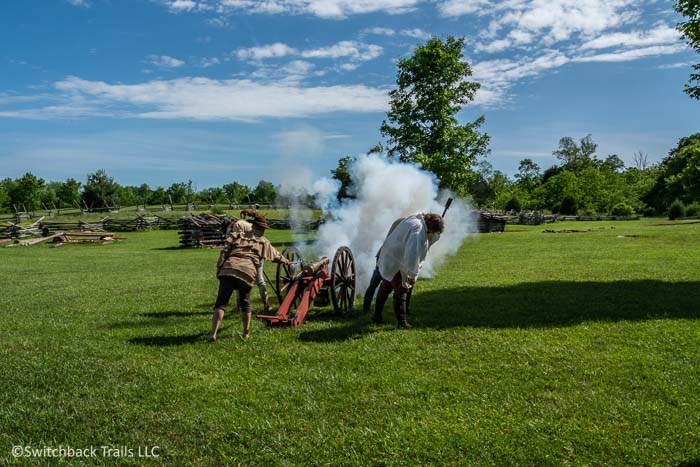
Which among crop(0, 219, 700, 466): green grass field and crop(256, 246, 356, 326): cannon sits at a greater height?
crop(256, 246, 356, 326): cannon

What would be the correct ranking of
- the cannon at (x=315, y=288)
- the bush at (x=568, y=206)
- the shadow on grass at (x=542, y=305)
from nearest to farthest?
the cannon at (x=315, y=288) < the shadow on grass at (x=542, y=305) < the bush at (x=568, y=206)

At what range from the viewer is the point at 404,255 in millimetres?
7480

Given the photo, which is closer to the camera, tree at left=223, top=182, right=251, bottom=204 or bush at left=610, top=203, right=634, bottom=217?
bush at left=610, top=203, right=634, bottom=217

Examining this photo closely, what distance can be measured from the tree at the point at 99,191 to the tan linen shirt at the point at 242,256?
190 feet

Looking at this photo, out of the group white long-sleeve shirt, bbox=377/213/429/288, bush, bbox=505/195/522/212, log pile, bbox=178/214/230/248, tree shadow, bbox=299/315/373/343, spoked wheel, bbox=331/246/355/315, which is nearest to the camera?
tree shadow, bbox=299/315/373/343

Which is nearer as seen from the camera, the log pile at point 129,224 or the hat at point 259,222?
the hat at point 259,222

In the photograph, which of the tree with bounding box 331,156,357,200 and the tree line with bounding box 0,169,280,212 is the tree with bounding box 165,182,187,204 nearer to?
the tree line with bounding box 0,169,280,212

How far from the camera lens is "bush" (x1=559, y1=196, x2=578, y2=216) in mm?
60572

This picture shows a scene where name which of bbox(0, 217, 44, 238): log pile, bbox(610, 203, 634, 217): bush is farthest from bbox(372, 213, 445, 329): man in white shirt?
bbox(610, 203, 634, 217): bush

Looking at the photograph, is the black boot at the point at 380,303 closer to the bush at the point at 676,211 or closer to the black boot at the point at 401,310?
the black boot at the point at 401,310

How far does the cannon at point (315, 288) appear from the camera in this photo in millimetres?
7555

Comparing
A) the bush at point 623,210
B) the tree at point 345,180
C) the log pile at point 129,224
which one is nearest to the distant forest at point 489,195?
the bush at point 623,210

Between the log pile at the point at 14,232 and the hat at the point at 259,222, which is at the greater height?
the hat at the point at 259,222

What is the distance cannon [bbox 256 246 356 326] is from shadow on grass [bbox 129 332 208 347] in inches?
36.4
